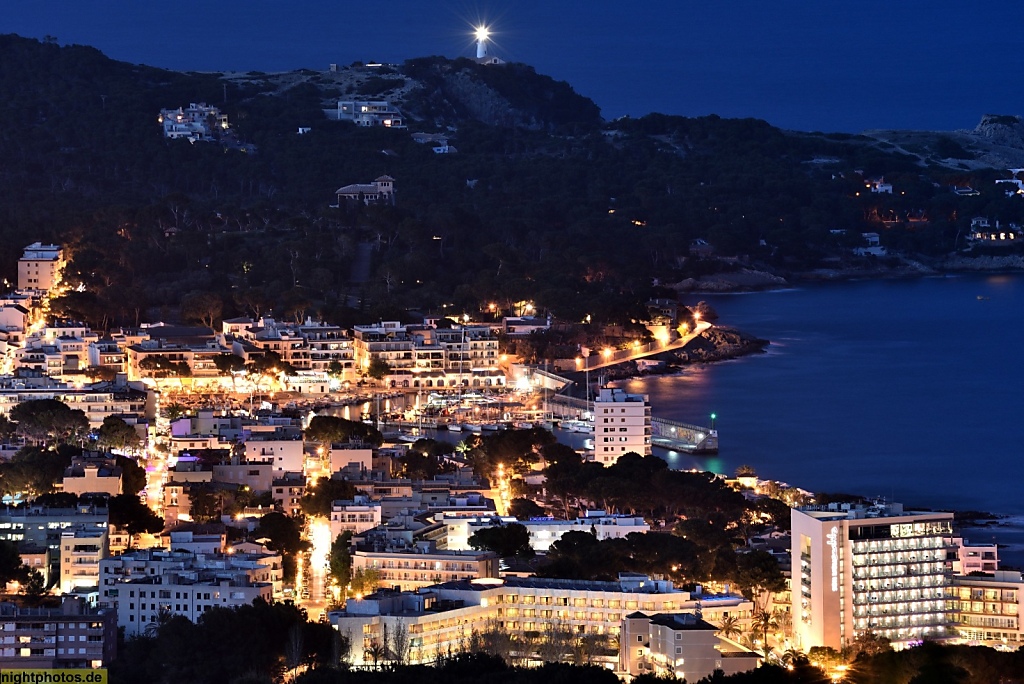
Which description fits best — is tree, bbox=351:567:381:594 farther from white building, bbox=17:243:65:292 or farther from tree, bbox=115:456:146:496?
white building, bbox=17:243:65:292

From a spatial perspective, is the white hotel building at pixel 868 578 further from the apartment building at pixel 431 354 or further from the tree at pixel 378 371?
the tree at pixel 378 371

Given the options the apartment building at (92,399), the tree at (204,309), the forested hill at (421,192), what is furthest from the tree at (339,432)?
the tree at (204,309)

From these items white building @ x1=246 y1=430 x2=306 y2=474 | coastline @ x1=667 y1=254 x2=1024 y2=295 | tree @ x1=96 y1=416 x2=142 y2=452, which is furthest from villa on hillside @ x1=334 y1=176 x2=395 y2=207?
white building @ x1=246 y1=430 x2=306 y2=474

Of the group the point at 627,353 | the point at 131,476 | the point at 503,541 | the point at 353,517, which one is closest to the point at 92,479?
the point at 131,476

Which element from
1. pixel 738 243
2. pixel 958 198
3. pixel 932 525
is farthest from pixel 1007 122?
pixel 932 525

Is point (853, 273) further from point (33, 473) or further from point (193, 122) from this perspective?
point (33, 473)

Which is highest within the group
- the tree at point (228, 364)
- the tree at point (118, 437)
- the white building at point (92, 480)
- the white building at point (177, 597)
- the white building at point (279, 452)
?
the tree at point (228, 364)
